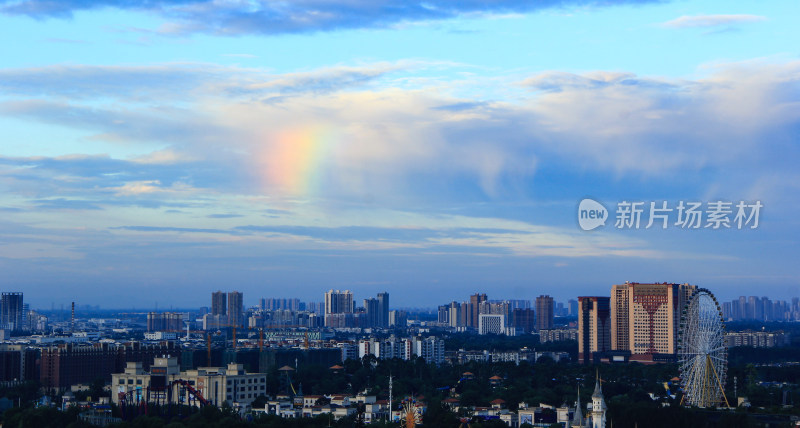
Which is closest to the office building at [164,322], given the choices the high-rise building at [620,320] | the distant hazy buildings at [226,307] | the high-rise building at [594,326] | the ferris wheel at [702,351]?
the distant hazy buildings at [226,307]

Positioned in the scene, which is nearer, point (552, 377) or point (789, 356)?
point (552, 377)

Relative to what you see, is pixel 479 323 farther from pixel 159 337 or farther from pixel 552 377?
pixel 552 377

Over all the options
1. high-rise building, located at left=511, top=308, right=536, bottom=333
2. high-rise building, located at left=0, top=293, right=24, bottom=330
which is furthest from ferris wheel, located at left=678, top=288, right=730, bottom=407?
high-rise building, located at left=0, top=293, right=24, bottom=330

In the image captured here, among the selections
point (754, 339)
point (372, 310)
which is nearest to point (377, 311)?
point (372, 310)

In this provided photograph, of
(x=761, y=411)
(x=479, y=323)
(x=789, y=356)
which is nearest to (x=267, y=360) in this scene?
(x=761, y=411)

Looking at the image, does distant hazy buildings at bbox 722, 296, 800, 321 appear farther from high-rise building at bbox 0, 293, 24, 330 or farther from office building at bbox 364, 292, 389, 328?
high-rise building at bbox 0, 293, 24, 330

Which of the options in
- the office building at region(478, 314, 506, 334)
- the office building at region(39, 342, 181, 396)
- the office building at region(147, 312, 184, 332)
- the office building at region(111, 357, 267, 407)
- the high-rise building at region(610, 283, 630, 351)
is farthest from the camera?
the office building at region(147, 312, 184, 332)

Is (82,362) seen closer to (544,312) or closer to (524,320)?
(524,320)
